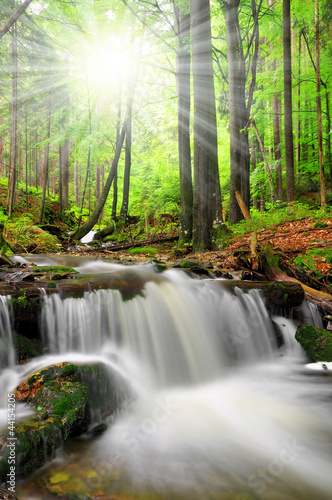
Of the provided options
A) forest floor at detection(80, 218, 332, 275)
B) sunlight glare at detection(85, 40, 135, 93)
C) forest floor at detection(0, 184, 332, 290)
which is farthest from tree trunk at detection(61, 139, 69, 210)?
forest floor at detection(80, 218, 332, 275)

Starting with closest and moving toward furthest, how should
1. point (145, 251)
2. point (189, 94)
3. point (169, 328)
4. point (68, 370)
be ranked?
point (68, 370)
point (169, 328)
point (145, 251)
point (189, 94)

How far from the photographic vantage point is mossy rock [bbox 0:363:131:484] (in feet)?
7.25

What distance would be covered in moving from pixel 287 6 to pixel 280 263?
31.2 feet

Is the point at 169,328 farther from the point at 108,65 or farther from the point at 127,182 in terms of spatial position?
the point at 108,65

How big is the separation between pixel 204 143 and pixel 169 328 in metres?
6.16

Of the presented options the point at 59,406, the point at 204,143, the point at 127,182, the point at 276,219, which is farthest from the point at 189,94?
the point at 59,406

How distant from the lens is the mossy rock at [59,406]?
221cm

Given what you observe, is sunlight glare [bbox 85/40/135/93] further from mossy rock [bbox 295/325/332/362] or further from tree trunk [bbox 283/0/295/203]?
mossy rock [bbox 295/325/332/362]

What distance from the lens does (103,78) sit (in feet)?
70.6

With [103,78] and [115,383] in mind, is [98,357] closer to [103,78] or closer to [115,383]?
[115,383]

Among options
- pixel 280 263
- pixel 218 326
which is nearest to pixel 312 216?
pixel 280 263

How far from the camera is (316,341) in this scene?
4.18 meters

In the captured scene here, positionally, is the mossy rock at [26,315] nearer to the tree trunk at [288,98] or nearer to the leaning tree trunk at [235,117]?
the leaning tree trunk at [235,117]

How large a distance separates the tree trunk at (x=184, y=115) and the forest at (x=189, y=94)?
0.15 feet
